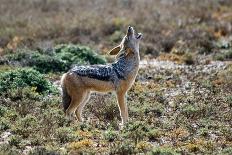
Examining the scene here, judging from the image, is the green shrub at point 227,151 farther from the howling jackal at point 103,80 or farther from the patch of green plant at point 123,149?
the howling jackal at point 103,80

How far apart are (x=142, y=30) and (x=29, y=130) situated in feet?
51.6

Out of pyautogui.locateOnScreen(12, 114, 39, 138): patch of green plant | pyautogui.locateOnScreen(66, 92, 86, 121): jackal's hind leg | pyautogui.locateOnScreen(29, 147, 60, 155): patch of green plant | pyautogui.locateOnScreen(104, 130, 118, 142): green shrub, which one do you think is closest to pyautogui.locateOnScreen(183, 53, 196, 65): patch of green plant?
pyautogui.locateOnScreen(66, 92, 86, 121): jackal's hind leg

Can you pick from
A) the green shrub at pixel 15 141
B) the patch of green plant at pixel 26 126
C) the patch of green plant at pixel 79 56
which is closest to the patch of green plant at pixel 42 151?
the green shrub at pixel 15 141

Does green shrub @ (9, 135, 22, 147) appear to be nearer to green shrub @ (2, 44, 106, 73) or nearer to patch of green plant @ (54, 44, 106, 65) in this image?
green shrub @ (2, 44, 106, 73)

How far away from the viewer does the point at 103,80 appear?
47.4 ft

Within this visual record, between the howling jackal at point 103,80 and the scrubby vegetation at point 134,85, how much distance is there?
1.53 feet

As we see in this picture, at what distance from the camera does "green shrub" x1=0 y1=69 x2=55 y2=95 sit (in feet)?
58.1

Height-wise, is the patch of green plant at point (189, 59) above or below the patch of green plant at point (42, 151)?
below

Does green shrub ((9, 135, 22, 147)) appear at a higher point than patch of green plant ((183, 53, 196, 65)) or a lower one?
higher

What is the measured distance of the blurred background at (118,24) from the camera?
1011 inches

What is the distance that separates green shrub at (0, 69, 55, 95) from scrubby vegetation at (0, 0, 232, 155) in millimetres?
33

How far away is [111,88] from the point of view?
47.8ft

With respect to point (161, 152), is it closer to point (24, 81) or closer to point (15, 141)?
point (15, 141)

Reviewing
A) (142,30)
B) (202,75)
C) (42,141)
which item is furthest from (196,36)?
(42,141)
